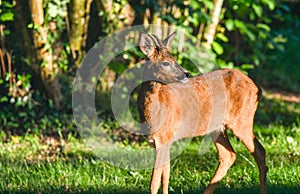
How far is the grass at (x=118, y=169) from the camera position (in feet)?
17.6

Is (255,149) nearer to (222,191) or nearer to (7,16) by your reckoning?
(222,191)

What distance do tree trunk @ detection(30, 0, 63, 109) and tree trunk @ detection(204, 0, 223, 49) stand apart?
2151 millimetres

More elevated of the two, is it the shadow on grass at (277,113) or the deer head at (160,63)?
the deer head at (160,63)

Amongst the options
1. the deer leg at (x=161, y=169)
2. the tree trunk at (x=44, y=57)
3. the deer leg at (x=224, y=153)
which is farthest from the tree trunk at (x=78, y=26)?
the deer leg at (x=161, y=169)

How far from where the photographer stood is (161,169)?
4.73m

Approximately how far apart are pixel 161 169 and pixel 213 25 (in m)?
4.28

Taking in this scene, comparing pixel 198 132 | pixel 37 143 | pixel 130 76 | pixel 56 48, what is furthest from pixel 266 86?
pixel 198 132

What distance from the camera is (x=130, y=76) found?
8672 millimetres

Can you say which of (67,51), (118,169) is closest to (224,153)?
(118,169)

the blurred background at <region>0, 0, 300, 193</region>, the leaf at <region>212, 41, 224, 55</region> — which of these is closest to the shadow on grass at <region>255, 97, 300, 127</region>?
the blurred background at <region>0, 0, 300, 193</region>

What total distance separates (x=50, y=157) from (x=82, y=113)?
1695 millimetres

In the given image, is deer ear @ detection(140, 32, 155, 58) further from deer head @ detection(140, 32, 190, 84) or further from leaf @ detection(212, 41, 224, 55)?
leaf @ detection(212, 41, 224, 55)

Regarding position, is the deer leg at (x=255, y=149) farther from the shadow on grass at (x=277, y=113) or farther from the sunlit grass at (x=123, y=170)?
the shadow on grass at (x=277, y=113)

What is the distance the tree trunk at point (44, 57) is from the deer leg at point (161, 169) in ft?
12.4
